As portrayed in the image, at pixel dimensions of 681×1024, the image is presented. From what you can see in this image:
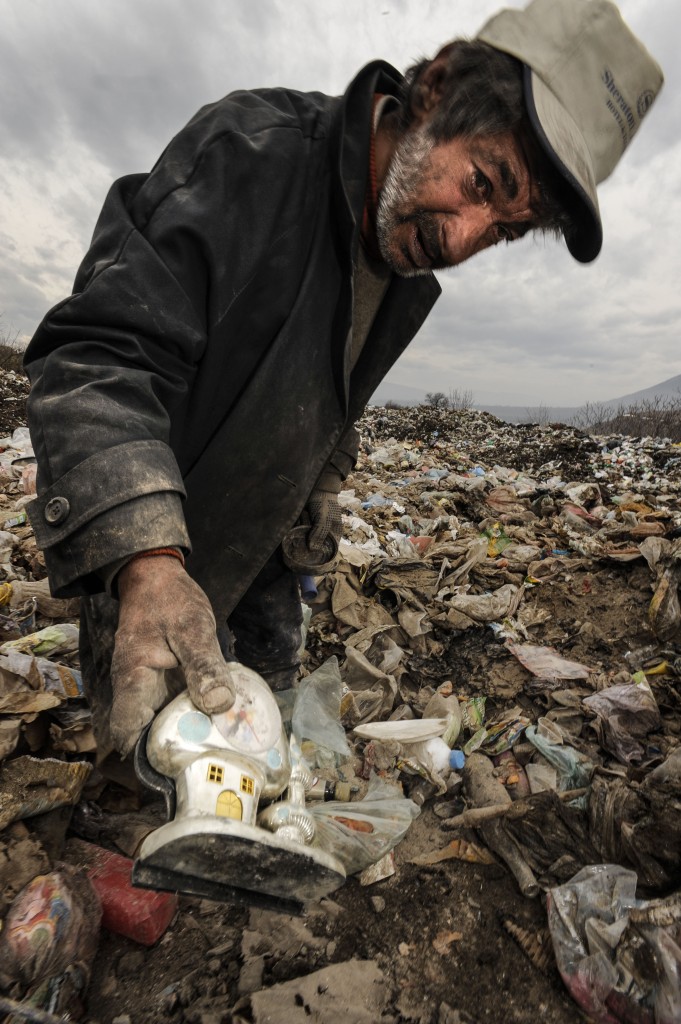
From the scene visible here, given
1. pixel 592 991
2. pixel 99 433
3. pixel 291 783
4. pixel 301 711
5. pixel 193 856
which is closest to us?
pixel 193 856

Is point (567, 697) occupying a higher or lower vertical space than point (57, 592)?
lower

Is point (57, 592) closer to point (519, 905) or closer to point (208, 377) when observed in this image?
point (208, 377)

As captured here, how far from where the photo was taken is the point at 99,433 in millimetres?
1030

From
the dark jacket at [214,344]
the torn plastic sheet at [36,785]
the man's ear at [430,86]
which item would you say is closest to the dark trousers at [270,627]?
the dark jacket at [214,344]

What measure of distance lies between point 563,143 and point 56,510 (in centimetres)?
140

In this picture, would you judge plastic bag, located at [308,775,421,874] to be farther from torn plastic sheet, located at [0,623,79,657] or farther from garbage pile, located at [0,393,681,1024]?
torn plastic sheet, located at [0,623,79,657]

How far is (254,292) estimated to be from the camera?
141 cm

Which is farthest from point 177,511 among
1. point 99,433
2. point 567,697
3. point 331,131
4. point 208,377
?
point 567,697

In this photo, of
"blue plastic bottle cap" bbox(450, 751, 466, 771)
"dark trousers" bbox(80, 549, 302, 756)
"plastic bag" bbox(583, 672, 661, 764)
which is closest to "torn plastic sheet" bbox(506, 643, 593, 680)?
"plastic bag" bbox(583, 672, 661, 764)

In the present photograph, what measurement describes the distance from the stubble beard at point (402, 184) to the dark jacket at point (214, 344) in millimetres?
121

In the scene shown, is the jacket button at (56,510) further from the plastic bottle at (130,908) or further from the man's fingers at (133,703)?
the plastic bottle at (130,908)

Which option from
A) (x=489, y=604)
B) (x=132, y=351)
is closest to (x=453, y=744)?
(x=489, y=604)

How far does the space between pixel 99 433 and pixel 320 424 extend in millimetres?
725

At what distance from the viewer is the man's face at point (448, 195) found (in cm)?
144
